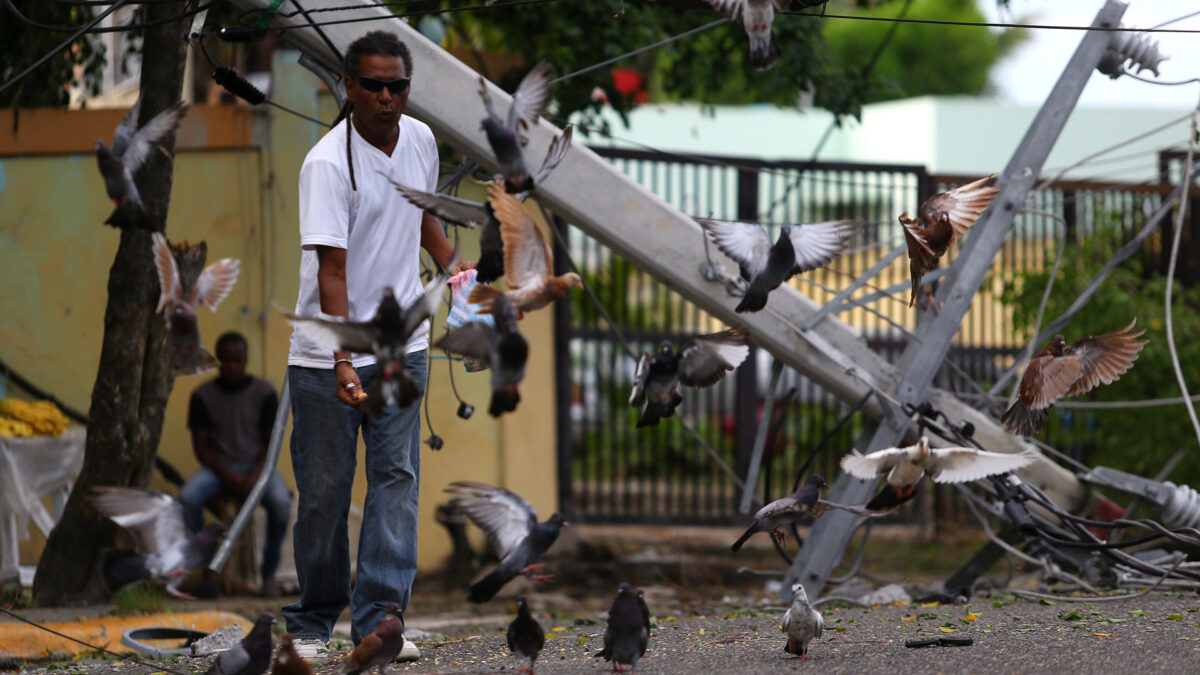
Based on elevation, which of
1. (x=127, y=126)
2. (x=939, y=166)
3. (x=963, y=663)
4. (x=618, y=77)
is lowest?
(x=963, y=663)

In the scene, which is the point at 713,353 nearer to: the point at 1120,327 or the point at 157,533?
the point at 157,533

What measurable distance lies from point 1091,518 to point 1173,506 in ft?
1.18

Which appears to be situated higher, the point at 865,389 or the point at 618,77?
the point at 618,77

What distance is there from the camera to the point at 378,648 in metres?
3.11

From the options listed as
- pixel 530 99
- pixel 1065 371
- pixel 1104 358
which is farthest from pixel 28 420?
pixel 1104 358

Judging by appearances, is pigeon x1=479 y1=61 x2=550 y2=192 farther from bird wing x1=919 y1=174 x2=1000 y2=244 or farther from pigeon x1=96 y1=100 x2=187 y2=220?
bird wing x1=919 y1=174 x2=1000 y2=244

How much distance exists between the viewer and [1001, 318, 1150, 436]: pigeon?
164 inches

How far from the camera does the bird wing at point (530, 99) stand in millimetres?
3984

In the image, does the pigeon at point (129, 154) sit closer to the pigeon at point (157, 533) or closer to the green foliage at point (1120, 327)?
the pigeon at point (157, 533)

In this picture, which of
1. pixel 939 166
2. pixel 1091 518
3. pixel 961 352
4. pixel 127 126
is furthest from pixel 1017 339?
pixel 939 166

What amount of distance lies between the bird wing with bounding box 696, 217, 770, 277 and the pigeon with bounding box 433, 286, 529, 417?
125 cm

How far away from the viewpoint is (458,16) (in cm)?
784

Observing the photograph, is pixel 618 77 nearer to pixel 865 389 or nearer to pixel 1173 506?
pixel 865 389

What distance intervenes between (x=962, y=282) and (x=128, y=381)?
3671mm
